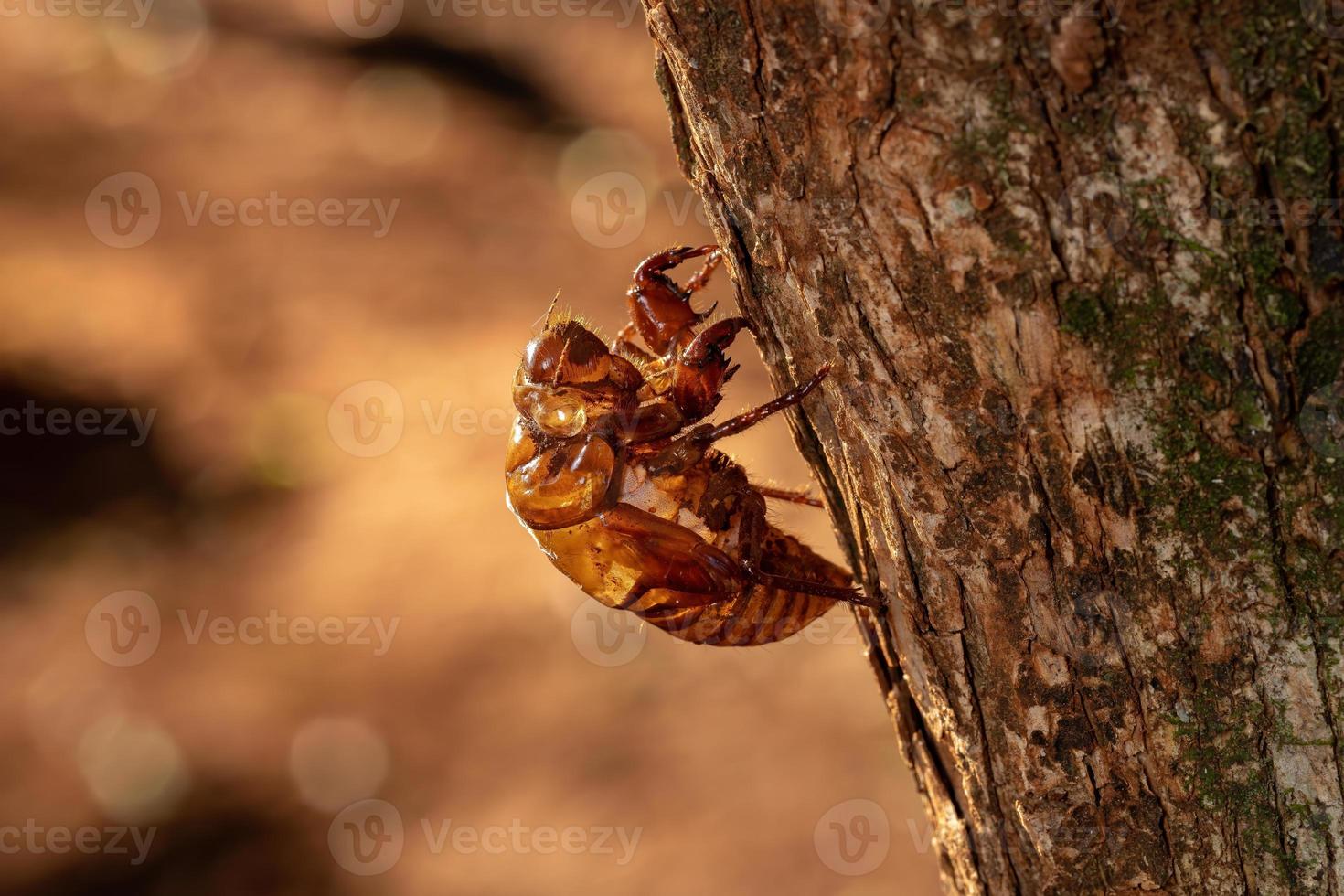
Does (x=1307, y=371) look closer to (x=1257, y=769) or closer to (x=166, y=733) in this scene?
(x=1257, y=769)

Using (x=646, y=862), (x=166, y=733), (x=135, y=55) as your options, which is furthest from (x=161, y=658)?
(x=135, y=55)
